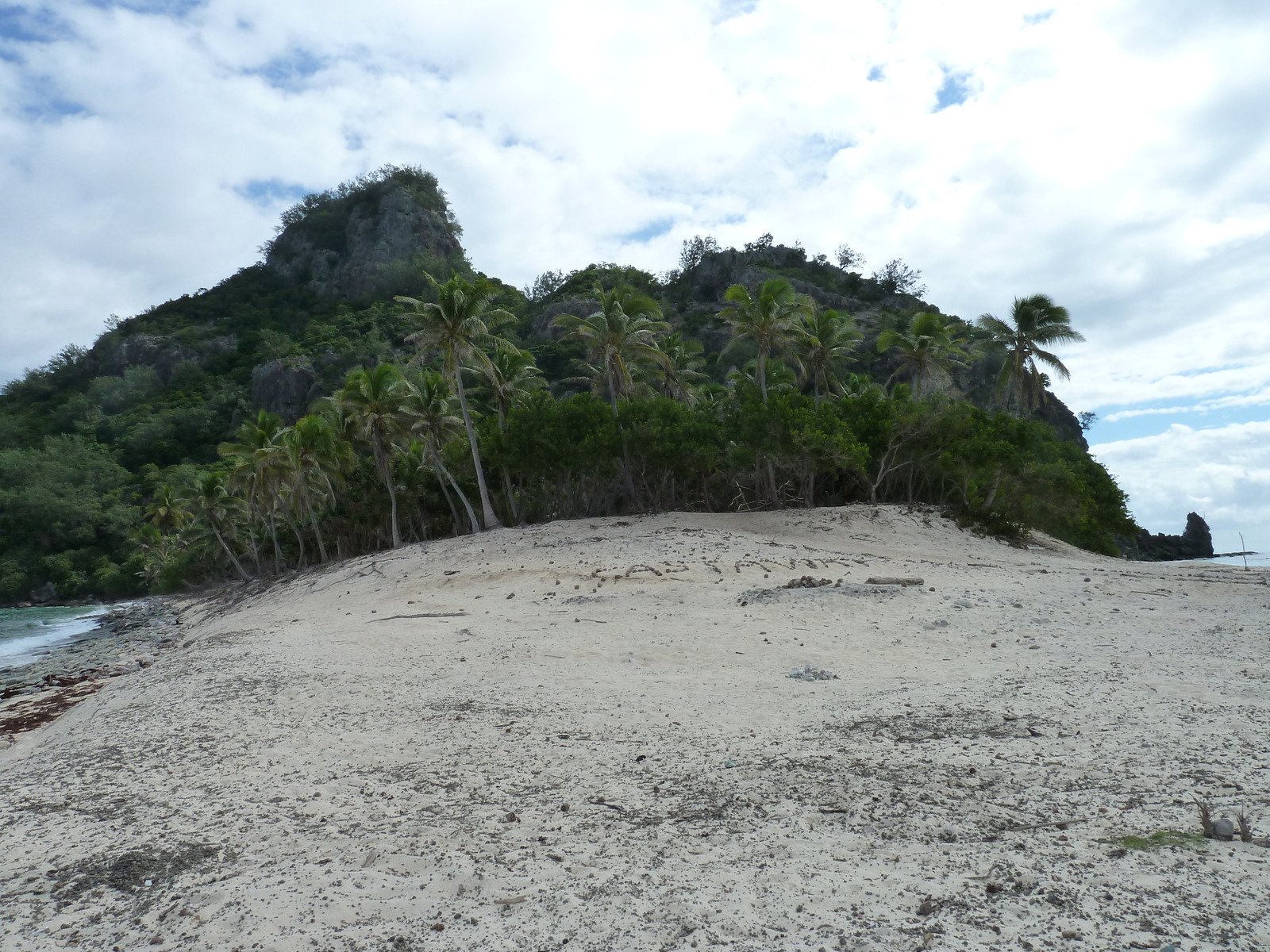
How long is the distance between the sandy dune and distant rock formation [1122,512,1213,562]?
5953cm

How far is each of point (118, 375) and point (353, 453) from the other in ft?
275

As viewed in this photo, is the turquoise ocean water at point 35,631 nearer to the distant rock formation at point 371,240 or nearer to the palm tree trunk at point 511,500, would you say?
the palm tree trunk at point 511,500

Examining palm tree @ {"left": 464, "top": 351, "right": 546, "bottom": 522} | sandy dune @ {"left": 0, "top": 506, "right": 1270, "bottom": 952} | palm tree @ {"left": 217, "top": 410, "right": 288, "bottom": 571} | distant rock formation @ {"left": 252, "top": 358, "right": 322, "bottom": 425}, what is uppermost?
distant rock formation @ {"left": 252, "top": 358, "right": 322, "bottom": 425}

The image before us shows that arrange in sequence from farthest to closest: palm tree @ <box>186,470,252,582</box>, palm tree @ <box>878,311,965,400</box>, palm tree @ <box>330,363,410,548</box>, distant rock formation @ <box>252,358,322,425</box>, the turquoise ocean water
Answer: distant rock formation @ <box>252,358,322,425</box> → palm tree @ <box>186,470,252,582</box> → palm tree @ <box>878,311,965,400</box> → palm tree @ <box>330,363,410,548</box> → the turquoise ocean water

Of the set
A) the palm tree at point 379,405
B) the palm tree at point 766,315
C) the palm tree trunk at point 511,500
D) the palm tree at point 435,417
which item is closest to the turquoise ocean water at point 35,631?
the palm tree at point 379,405

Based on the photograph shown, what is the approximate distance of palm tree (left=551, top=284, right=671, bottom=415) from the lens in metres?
31.9

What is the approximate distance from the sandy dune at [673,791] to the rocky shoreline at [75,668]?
8.20 ft

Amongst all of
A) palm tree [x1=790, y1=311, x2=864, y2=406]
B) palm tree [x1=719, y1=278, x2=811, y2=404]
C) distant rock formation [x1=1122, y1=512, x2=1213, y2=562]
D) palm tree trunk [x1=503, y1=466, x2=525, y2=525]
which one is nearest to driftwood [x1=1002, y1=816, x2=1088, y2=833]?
palm tree [x1=719, y1=278, x2=811, y2=404]

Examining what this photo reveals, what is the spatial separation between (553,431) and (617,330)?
17.4 ft

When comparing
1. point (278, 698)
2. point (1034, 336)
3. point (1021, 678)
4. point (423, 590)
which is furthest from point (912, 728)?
point (1034, 336)

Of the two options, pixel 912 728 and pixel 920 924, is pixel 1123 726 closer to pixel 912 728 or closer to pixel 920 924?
pixel 912 728

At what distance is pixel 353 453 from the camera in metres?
43.0

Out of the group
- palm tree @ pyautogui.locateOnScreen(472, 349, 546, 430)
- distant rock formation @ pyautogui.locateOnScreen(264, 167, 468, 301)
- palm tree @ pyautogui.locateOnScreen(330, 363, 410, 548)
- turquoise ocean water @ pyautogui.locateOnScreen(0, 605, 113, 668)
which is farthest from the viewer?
distant rock formation @ pyautogui.locateOnScreen(264, 167, 468, 301)

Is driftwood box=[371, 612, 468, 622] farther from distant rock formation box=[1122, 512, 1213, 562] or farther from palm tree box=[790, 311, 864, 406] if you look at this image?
distant rock formation box=[1122, 512, 1213, 562]
